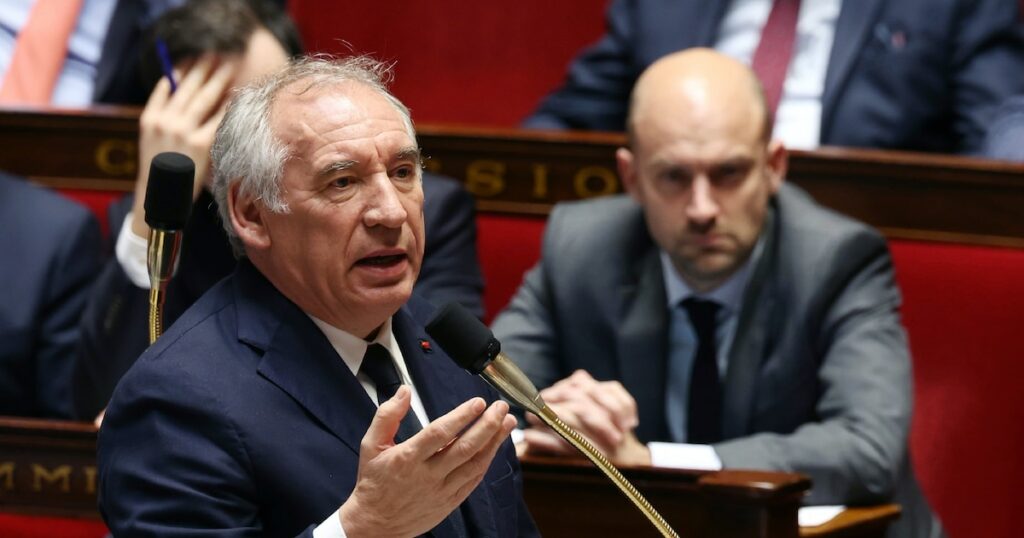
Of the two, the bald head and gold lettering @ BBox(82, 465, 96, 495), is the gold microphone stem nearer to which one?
gold lettering @ BBox(82, 465, 96, 495)

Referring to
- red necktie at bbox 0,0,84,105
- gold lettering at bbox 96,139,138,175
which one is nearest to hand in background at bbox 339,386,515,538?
gold lettering at bbox 96,139,138,175

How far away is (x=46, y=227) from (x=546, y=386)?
0.63 metres

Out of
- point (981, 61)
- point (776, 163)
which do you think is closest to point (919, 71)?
point (981, 61)

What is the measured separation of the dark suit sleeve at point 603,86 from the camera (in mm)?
2131

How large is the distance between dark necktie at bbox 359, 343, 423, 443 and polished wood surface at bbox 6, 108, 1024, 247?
2.66ft

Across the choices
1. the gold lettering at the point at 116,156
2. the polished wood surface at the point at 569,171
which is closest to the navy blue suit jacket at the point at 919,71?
the polished wood surface at the point at 569,171

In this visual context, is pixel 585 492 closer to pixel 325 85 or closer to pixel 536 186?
pixel 325 85

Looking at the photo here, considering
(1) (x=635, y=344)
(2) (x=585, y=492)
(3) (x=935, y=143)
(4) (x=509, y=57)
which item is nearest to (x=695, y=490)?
(2) (x=585, y=492)

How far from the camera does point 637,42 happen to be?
2113mm

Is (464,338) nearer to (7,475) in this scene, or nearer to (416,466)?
(416,466)

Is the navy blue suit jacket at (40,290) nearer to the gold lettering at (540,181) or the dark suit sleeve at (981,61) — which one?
the gold lettering at (540,181)

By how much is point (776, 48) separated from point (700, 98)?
0.41m

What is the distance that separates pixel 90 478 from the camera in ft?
4.53

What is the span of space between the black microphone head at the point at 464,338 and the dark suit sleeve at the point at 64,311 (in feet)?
3.19
